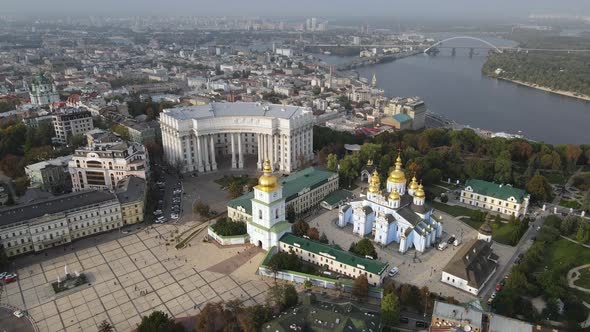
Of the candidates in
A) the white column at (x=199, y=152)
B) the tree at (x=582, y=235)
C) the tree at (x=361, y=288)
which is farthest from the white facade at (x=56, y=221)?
the tree at (x=582, y=235)

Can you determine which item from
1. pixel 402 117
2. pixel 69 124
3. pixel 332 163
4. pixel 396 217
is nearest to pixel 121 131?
pixel 69 124

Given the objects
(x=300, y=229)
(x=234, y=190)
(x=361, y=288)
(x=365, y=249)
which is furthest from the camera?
(x=234, y=190)

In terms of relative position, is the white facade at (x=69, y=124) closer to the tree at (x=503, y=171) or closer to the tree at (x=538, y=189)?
the tree at (x=503, y=171)

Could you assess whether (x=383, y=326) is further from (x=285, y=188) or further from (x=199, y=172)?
(x=199, y=172)

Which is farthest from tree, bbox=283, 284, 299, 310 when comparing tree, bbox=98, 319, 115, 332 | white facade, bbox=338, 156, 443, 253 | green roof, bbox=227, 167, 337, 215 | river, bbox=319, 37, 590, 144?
river, bbox=319, 37, 590, 144

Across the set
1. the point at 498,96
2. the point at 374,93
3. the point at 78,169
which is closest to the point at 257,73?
the point at 374,93

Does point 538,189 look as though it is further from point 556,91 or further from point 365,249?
point 556,91

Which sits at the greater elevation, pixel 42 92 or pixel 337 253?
pixel 42 92
